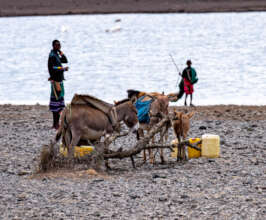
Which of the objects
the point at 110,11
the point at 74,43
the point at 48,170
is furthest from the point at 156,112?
the point at 110,11

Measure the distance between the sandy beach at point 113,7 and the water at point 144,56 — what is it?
5.17 ft

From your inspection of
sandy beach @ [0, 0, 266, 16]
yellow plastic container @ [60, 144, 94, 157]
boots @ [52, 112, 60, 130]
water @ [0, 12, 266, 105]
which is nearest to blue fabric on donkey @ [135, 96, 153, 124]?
yellow plastic container @ [60, 144, 94, 157]

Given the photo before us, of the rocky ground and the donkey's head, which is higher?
the donkey's head

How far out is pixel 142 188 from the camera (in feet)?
31.0

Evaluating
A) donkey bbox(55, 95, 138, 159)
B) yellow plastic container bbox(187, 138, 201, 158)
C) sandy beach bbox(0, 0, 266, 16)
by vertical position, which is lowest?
yellow plastic container bbox(187, 138, 201, 158)

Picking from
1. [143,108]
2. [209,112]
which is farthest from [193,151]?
[209,112]

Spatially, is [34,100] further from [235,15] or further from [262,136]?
[235,15]

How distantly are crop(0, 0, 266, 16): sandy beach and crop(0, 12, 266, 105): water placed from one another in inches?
62.1

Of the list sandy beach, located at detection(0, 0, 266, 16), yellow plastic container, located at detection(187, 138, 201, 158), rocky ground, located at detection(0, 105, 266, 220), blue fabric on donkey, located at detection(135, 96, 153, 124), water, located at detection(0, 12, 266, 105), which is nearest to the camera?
rocky ground, located at detection(0, 105, 266, 220)

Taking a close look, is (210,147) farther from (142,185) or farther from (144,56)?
(144,56)

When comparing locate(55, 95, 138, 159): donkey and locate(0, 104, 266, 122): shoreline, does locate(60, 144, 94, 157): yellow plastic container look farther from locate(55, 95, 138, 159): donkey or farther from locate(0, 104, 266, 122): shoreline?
locate(0, 104, 266, 122): shoreline

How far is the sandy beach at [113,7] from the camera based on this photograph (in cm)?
8238

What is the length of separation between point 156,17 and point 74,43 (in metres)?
33.3

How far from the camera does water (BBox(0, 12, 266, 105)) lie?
26.2 meters
